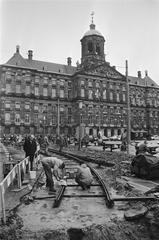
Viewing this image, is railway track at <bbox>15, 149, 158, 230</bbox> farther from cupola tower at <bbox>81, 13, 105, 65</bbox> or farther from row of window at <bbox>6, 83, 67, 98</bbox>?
cupola tower at <bbox>81, 13, 105, 65</bbox>

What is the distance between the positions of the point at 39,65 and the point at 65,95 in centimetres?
1047

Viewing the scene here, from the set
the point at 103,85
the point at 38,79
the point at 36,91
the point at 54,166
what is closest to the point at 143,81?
the point at 103,85

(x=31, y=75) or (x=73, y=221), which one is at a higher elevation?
(x=31, y=75)

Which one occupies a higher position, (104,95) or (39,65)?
(39,65)

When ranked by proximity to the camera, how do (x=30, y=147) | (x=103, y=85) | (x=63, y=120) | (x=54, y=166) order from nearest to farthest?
1. (x=54, y=166)
2. (x=30, y=147)
3. (x=63, y=120)
4. (x=103, y=85)

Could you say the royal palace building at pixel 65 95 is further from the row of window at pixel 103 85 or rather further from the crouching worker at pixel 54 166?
the crouching worker at pixel 54 166

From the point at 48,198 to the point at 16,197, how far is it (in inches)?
38.7

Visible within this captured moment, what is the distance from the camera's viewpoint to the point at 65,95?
6178cm

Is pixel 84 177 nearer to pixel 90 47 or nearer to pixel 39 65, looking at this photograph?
pixel 90 47

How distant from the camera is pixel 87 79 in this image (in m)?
60.2

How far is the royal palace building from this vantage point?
54781 mm

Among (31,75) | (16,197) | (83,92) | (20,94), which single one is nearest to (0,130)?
(20,94)

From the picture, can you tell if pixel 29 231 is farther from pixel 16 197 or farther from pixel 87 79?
pixel 87 79

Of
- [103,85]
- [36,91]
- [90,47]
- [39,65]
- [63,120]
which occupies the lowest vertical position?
[63,120]
